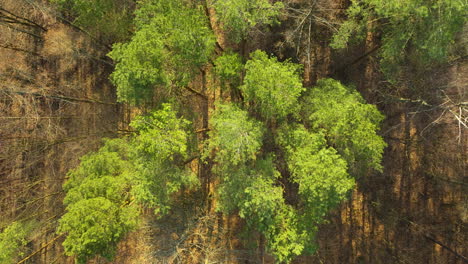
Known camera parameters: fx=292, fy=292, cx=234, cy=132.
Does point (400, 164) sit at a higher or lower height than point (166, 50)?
lower

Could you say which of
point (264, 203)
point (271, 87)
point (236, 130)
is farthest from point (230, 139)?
point (264, 203)

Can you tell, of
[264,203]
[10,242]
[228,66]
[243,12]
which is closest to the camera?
[243,12]

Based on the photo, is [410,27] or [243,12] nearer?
[410,27]

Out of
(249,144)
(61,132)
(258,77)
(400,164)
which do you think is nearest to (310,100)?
(258,77)

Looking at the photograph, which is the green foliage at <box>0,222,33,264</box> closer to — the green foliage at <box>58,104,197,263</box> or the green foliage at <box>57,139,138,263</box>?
the green foliage at <box>57,139,138,263</box>

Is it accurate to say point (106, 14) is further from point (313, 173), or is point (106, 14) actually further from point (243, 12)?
point (313, 173)

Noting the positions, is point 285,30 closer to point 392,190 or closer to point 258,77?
point 258,77

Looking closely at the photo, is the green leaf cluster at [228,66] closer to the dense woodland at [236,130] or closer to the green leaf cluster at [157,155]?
the dense woodland at [236,130]
